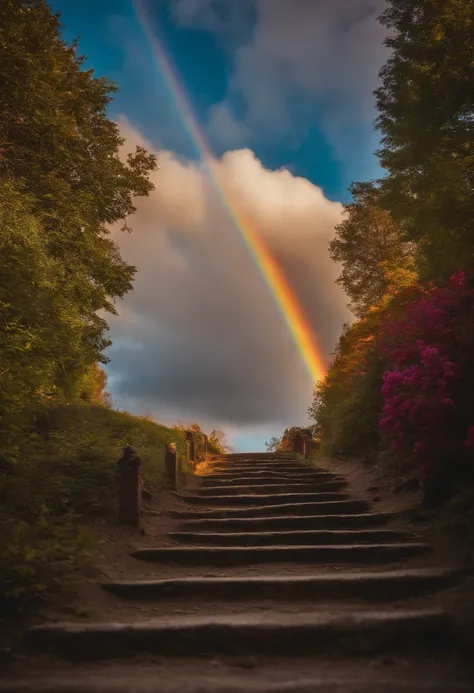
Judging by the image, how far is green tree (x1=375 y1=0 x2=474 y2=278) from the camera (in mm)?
8414

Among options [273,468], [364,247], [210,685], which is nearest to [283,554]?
[210,685]

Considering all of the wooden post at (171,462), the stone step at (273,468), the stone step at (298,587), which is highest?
the wooden post at (171,462)

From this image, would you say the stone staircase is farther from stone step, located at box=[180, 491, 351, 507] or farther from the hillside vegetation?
stone step, located at box=[180, 491, 351, 507]

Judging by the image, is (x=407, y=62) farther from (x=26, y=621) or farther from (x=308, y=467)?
(x=26, y=621)

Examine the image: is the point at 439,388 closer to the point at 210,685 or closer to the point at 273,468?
the point at 210,685

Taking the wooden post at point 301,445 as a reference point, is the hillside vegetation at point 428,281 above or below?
above

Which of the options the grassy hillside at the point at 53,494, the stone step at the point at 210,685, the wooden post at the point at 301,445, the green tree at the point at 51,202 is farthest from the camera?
the wooden post at the point at 301,445

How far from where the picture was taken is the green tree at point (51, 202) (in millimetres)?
6715

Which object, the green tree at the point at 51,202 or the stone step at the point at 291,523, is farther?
the green tree at the point at 51,202

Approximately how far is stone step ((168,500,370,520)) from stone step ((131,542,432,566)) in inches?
72.9

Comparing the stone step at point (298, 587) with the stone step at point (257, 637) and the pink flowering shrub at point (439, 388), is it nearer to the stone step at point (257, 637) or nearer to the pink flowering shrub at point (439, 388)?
the stone step at point (257, 637)

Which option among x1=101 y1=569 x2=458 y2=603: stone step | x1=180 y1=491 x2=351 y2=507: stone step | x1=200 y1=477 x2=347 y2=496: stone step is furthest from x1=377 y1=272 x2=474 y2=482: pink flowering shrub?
x1=200 y1=477 x2=347 y2=496: stone step

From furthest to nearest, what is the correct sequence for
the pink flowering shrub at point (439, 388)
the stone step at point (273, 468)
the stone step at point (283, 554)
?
the stone step at point (273, 468)
the pink flowering shrub at point (439, 388)
the stone step at point (283, 554)

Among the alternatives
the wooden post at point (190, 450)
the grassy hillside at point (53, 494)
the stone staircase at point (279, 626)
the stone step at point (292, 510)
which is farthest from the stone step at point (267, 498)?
the wooden post at point (190, 450)
